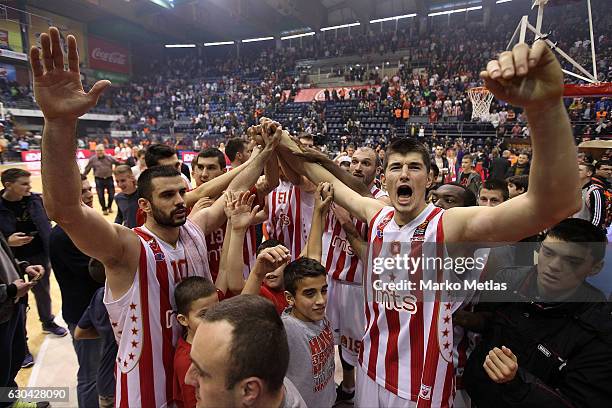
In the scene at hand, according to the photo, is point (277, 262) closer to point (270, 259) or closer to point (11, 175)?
point (270, 259)

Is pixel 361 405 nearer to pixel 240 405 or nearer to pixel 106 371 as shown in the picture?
pixel 240 405


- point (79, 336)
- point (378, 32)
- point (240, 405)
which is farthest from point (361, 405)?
point (378, 32)

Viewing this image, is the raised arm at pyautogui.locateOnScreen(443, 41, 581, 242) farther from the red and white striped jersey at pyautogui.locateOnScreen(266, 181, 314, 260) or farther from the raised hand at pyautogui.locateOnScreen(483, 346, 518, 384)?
the red and white striped jersey at pyautogui.locateOnScreen(266, 181, 314, 260)

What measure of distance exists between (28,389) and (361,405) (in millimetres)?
3326

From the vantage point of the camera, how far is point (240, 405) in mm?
1233

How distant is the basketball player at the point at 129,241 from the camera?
168 cm

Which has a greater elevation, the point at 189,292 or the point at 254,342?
the point at 254,342

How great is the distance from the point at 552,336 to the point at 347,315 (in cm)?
183

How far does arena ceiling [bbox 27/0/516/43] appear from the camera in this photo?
98.1 ft

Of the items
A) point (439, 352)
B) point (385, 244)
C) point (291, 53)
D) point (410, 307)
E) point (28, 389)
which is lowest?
point (28, 389)

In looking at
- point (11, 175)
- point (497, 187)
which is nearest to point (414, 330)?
point (497, 187)

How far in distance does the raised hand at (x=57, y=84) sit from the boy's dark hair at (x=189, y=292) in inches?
42.6

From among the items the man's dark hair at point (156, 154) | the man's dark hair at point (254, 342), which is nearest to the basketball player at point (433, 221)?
the man's dark hair at point (254, 342)

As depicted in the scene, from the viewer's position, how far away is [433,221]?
7.64ft
